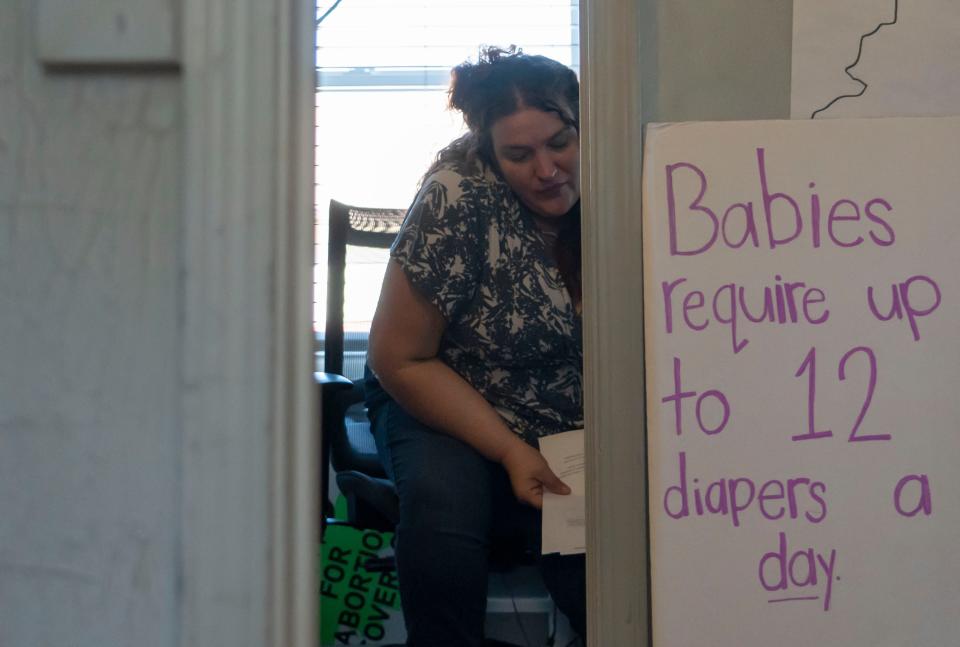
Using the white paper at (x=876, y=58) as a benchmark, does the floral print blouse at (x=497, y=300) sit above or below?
below

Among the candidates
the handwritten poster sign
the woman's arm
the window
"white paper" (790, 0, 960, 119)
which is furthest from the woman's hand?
the window

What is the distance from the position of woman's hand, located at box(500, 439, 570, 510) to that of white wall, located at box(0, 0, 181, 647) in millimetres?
646

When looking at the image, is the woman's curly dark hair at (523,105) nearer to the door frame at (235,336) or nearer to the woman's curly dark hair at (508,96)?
the woman's curly dark hair at (508,96)

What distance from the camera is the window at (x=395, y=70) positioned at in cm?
234

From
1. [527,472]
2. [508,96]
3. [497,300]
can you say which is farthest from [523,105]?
[527,472]

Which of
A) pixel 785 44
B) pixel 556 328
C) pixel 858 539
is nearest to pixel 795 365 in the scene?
pixel 858 539

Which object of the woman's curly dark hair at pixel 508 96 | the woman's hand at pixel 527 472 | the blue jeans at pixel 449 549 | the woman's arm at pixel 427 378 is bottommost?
the blue jeans at pixel 449 549

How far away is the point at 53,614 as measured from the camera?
1.95 feet

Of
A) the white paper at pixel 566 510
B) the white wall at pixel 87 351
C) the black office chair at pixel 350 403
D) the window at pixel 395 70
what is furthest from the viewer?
the window at pixel 395 70

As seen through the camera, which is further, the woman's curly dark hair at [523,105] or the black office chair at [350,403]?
the black office chair at [350,403]

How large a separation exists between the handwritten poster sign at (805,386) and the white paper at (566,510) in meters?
0.30

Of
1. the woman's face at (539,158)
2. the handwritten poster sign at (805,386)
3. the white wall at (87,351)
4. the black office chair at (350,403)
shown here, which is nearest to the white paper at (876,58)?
the handwritten poster sign at (805,386)

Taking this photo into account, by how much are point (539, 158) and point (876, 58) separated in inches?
21.1

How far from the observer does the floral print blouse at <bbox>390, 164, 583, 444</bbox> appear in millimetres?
1256
